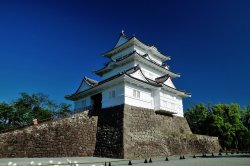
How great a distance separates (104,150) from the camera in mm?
17781

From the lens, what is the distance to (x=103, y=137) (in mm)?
18688

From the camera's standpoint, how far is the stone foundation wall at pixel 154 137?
1772 cm

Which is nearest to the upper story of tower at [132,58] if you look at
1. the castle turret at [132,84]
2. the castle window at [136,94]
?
the castle turret at [132,84]

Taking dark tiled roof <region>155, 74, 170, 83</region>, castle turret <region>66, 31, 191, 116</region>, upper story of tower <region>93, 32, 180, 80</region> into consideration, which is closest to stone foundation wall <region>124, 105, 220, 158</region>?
castle turret <region>66, 31, 191, 116</region>

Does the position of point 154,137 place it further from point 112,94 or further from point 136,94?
point 112,94

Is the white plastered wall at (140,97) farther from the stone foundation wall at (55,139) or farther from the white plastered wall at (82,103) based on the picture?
the white plastered wall at (82,103)

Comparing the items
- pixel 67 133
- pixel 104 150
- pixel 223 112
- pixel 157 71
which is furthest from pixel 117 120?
pixel 223 112

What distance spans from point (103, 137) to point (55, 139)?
14.0 feet

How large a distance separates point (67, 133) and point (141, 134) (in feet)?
21.7

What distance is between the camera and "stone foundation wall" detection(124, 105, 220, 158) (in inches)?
698

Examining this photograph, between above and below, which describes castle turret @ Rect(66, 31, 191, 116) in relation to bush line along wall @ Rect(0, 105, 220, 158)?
above

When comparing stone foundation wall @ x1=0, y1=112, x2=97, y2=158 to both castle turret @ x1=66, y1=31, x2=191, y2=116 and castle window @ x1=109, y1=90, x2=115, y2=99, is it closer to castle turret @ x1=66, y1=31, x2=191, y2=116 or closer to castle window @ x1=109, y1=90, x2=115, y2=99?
castle window @ x1=109, y1=90, x2=115, y2=99

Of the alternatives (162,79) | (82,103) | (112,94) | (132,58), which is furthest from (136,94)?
(82,103)

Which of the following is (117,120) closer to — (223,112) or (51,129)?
(51,129)
